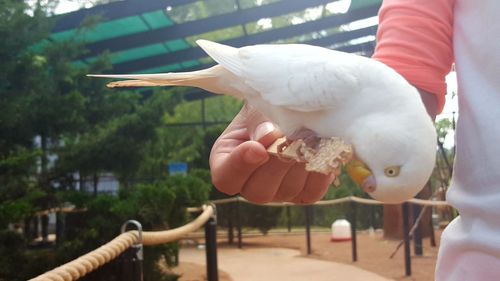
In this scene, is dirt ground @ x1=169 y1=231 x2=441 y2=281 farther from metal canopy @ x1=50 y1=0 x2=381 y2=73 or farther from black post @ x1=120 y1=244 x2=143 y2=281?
black post @ x1=120 y1=244 x2=143 y2=281

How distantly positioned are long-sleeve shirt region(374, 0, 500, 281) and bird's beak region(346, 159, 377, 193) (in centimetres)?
16

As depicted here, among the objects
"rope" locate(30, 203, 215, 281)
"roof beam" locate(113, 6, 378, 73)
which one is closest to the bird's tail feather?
"rope" locate(30, 203, 215, 281)

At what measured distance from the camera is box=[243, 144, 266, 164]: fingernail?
676 millimetres

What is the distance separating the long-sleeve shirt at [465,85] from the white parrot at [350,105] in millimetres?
121

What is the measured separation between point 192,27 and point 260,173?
5281 mm

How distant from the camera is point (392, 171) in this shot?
0.52 metres

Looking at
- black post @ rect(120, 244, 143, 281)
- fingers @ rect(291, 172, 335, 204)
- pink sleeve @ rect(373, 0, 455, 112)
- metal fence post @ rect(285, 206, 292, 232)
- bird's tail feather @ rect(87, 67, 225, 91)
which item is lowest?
metal fence post @ rect(285, 206, 292, 232)

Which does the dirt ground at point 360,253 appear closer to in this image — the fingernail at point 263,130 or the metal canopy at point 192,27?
the metal canopy at point 192,27

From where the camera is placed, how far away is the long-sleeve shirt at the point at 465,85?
2.12 feet

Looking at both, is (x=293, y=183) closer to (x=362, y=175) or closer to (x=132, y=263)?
(x=362, y=175)

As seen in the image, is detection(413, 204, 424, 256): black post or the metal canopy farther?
detection(413, 204, 424, 256): black post

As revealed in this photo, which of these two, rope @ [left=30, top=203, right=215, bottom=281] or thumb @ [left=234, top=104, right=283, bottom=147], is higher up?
thumb @ [left=234, top=104, right=283, bottom=147]

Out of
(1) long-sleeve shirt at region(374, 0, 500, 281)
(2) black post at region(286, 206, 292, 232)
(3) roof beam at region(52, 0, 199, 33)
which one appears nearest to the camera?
(1) long-sleeve shirt at region(374, 0, 500, 281)

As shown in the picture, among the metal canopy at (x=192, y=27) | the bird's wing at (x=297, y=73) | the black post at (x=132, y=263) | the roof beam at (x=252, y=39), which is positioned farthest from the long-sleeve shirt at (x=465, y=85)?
the roof beam at (x=252, y=39)
